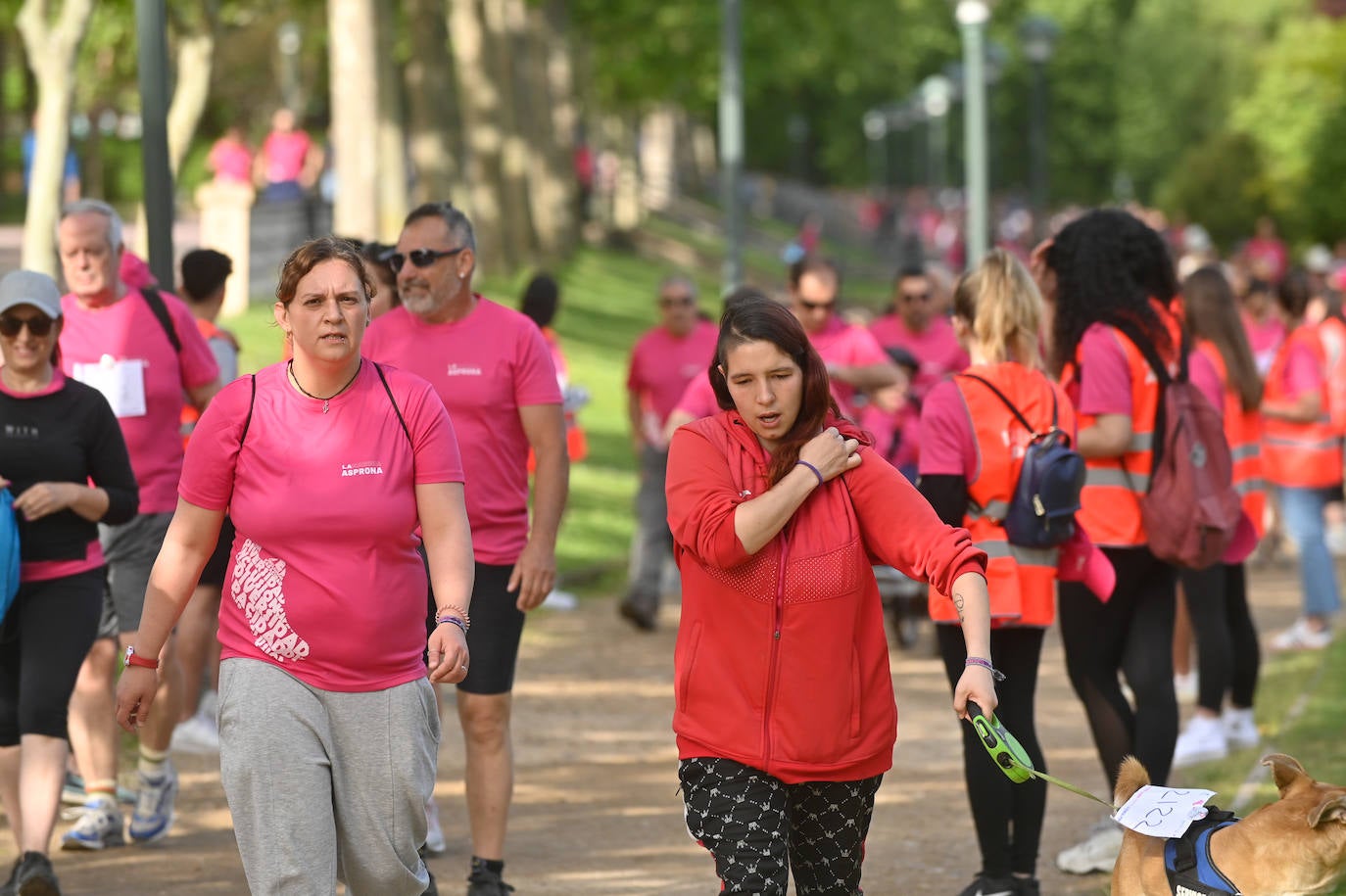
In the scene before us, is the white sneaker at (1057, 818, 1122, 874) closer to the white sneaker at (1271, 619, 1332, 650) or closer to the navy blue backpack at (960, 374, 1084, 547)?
the navy blue backpack at (960, 374, 1084, 547)

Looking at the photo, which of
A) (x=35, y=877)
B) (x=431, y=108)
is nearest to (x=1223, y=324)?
(x=35, y=877)

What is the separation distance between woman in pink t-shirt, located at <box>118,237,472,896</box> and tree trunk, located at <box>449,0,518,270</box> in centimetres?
2438

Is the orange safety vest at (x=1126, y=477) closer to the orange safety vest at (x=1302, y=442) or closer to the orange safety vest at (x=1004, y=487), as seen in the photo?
the orange safety vest at (x=1004, y=487)

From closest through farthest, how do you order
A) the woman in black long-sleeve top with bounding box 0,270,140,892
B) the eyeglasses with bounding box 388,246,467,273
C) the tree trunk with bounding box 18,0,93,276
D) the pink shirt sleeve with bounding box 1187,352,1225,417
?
the woman in black long-sleeve top with bounding box 0,270,140,892 < the eyeglasses with bounding box 388,246,467,273 < the pink shirt sleeve with bounding box 1187,352,1225,417 < the tree trunk with bounding box 18,0,93,276

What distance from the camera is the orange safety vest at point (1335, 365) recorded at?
44.5 ft

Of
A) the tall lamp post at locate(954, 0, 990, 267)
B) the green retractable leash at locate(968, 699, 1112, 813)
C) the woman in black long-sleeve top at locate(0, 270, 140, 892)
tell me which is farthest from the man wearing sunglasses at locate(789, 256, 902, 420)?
the tall lamp post at locate(954, 0, 990, 267)

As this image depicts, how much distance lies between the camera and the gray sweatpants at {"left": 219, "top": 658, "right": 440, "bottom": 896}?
482 cm

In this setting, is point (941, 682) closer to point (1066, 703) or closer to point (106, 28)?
point (1066, 703)

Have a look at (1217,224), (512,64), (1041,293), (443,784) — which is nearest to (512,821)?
(443,784)

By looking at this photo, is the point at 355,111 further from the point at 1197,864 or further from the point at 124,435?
the point at 1197,864

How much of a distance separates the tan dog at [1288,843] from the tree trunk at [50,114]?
1150 centimetres

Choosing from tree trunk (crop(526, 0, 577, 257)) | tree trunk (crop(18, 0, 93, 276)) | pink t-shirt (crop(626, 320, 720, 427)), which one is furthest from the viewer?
tree trunk (crop(526, 0, 577, 257))

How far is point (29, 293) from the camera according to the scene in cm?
655

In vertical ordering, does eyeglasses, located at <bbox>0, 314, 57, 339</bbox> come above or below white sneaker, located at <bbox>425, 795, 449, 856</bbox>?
above
